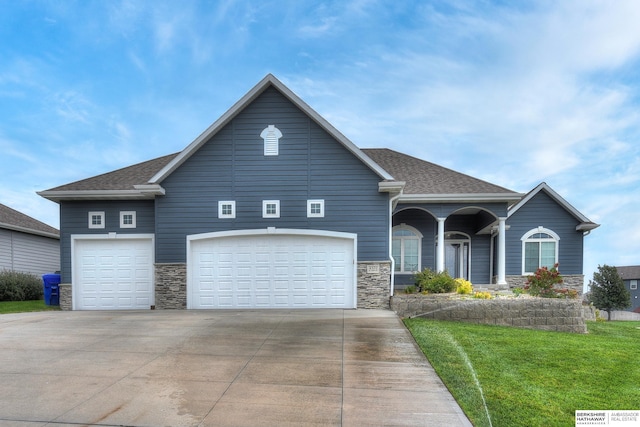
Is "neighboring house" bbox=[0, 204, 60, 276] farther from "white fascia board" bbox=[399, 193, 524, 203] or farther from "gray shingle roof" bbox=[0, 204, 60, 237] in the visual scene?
"white fascia board" bbox=[399, 193, 524, 203]

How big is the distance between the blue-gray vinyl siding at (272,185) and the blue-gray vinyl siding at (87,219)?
888mm

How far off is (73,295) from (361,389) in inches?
472

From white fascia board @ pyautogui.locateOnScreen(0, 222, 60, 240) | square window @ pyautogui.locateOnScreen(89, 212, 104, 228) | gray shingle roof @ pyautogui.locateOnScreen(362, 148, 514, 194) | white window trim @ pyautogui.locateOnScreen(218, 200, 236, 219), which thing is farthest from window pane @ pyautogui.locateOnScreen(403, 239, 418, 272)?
white fascia board @ pyautogui.locateOnScreen(0, 222, 60, 240)

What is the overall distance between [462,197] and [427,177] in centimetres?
204

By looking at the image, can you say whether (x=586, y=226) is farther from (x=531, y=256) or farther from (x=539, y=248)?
(x=531, y=256)

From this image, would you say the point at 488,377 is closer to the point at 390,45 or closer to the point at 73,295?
the point at 390,45

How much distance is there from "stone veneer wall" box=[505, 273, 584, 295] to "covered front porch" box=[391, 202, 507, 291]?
74 cm

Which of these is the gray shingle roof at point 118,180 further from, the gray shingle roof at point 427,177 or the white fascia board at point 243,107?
the gray shingle roof at point 427,177

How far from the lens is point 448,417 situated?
3.99m

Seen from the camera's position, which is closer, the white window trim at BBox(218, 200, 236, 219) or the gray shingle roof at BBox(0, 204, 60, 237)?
the white window trim at BBox(218, 200, 236, 219)

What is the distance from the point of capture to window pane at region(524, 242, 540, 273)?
16.4 metres

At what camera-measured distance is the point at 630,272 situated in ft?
139

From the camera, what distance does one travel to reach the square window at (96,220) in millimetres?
12812

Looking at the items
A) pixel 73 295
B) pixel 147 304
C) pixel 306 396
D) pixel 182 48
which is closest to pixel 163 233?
pixel 147 304
